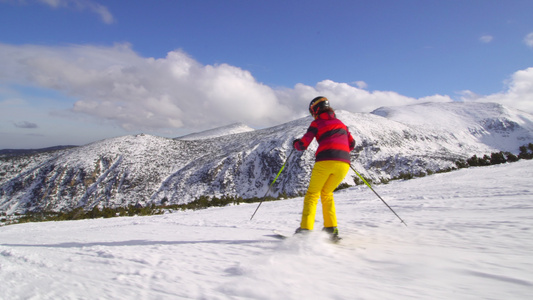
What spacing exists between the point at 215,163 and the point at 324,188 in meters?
47.4

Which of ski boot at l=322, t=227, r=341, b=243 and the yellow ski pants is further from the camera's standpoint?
the yellow ski pants

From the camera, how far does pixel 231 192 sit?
4481 cm

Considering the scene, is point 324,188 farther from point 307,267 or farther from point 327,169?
point 307,267

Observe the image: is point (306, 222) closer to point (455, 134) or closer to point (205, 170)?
point (205, 170)

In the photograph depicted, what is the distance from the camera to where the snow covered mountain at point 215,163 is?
146 ft

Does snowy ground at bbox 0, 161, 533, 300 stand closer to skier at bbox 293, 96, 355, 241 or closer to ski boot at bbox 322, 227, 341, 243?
ski boot at bbox 322, 227, 341, 243

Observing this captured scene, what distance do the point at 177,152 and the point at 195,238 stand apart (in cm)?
6089

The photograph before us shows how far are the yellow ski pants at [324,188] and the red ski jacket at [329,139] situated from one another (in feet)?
0.35

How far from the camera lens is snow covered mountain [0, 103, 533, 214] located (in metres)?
44.6

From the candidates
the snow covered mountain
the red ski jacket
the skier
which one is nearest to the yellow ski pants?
the skier

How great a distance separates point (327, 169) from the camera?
3.70 metres

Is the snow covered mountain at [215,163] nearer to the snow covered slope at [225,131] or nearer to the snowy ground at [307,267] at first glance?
the snow covered slope at [225,131]

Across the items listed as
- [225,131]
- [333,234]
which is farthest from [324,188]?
[225,131]

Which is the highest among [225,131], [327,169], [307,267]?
[225,131]
